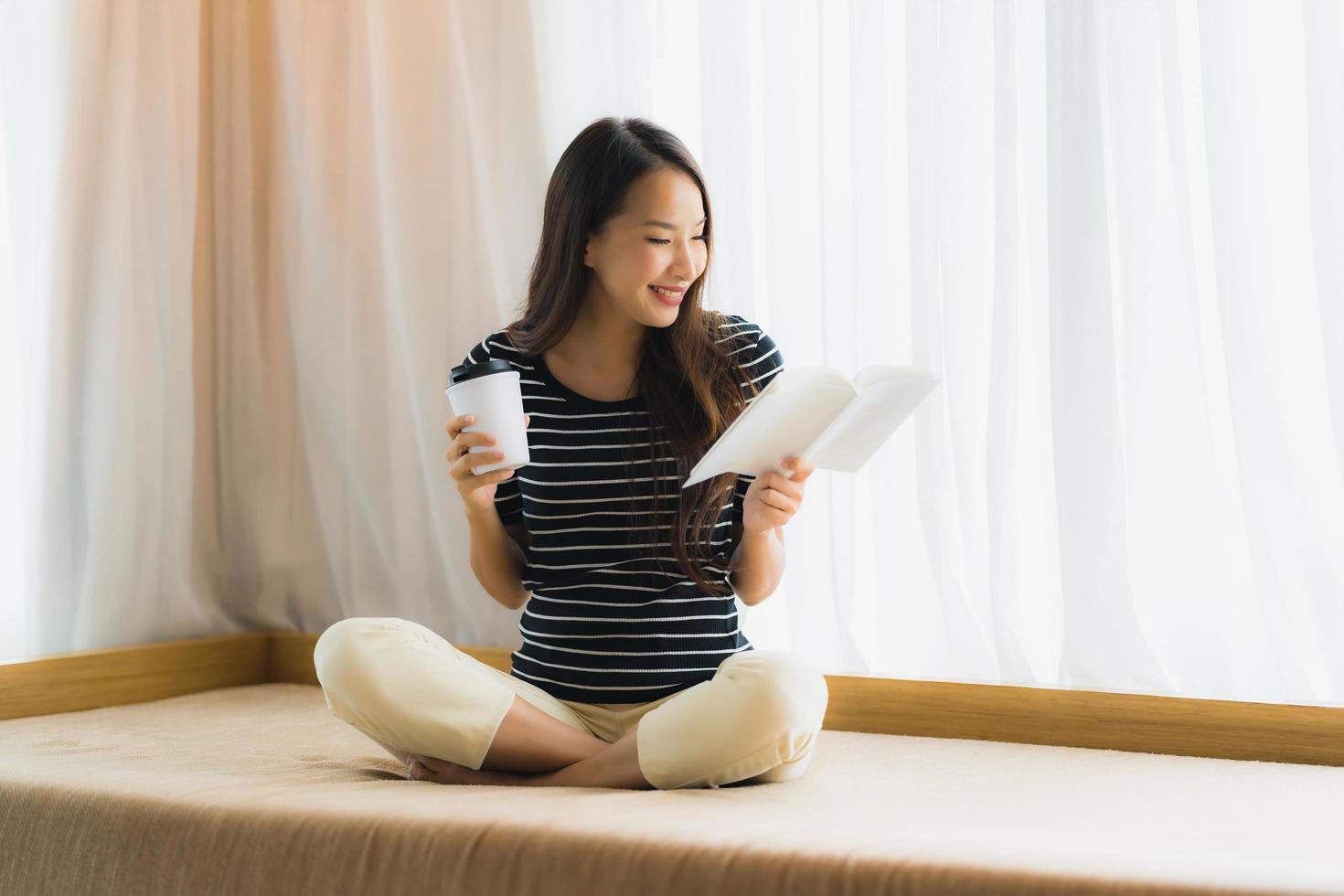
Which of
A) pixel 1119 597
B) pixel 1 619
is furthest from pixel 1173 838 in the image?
pixel 1 619

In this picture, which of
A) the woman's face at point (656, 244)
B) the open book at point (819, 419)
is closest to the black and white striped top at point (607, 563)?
the woman's face at point (656, 244)

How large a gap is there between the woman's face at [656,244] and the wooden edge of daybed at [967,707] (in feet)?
1.99

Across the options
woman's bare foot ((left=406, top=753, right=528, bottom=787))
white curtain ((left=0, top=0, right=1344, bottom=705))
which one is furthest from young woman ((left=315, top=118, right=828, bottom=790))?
white curtain ((left=0, top=0, right=1344, bottom=705))

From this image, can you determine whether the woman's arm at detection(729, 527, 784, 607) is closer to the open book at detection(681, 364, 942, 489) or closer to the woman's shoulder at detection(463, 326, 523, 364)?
the open book at detection(681, 364, 942, 489)

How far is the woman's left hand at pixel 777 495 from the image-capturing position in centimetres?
125

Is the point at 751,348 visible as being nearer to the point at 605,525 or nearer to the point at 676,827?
the point at 605,525

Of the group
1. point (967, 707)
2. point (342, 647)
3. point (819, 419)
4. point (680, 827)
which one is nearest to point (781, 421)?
point (819, 419)

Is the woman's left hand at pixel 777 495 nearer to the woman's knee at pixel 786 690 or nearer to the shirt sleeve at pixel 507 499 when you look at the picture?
the woman's knee at pixel 786 690

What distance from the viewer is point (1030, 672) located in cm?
156

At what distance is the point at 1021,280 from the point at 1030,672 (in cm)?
50

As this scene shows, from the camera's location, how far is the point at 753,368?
148 centimetres

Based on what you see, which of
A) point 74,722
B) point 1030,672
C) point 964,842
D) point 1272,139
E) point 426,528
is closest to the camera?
point 964,842

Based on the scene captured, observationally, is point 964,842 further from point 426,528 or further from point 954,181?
point 426,528

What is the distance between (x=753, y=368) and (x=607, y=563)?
11.5 inches
